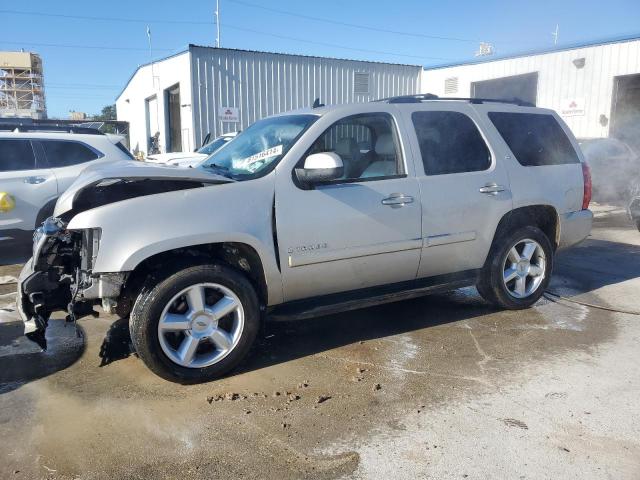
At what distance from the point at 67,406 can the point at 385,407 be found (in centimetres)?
193

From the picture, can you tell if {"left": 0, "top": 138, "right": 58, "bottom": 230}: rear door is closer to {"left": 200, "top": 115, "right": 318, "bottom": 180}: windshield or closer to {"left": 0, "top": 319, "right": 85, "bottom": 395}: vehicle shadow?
{"left": 0, "top": 319, "right": 85, "bottom": 395}: vehicle shadow

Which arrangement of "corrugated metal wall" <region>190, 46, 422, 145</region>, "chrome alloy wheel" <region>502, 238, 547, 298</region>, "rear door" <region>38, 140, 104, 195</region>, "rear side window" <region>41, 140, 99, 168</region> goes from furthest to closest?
"corrugated metal wall" <region>190, 46, 422, 145</region>, "rear side window" <region>41, 140, 99, 168</region>, "rear door" <region>38, 140, 104, 195</region>, "chrome alloy wheel" <region>502, 238, 547, 298</region>

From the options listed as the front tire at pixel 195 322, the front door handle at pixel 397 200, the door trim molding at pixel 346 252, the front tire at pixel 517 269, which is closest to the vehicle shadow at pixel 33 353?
the front tire at pixel 195 322

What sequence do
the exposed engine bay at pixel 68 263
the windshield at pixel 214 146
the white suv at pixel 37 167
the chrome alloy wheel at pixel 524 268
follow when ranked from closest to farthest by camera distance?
the exposed engine bay at pixel 68 263 < the chrome alloy wheel at pixel 524 268 < the white suv at pixel 37 167 < the windshield at pixel 214 146

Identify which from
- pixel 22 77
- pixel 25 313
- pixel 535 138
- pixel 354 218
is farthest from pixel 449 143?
pixel 22 77

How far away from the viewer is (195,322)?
139 inches

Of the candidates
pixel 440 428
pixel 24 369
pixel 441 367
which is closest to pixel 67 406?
pixel 24 369

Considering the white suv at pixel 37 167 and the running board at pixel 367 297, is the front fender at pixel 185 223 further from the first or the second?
the white suv at pixel 37 167

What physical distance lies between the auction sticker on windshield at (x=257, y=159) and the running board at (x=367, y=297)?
1.04 meters

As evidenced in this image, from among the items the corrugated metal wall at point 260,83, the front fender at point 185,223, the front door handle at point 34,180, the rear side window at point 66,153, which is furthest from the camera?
the corrugated metal wall at point 260,83

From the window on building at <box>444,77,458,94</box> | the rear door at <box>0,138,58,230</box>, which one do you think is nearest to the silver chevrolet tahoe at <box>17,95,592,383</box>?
the rear door at <box>0,138,58,230</box>

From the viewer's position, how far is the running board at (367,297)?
12.6 ft

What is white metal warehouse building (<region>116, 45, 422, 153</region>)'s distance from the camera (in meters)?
17.1

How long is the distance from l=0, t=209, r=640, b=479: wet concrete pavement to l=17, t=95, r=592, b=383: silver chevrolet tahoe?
0.37 metres
